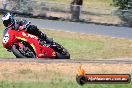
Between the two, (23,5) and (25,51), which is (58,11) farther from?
(25,51)

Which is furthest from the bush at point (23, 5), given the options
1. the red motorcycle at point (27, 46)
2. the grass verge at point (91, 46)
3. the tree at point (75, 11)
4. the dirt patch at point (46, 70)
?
the dirt patch at point (46, 70)

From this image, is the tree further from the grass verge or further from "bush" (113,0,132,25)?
the grass verge

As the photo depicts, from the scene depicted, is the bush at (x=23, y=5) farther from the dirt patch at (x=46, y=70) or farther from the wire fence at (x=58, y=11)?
the dirt patch at (x=46, y=70)

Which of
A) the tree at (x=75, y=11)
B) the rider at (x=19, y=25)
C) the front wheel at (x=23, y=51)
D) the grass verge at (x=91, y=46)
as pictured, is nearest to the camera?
the front wheel at (x=23, y=51)

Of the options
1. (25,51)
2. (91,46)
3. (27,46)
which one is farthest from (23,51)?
(91,46)

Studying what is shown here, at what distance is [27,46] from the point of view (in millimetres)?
16156

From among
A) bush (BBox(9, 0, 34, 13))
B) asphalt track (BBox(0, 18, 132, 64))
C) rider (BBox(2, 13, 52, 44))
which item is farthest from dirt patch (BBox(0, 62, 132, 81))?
bush (BBox(9, 0, 34, 13))

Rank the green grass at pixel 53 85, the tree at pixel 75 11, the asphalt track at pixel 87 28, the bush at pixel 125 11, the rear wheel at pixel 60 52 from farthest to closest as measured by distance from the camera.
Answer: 1. the tree at pixel 75 11
2. the bush at pixel 125 11
3. the asphalt track at pixel 87 28
4. the rear wheel at pixel 60 52
5. the green grass at pixel 53 85

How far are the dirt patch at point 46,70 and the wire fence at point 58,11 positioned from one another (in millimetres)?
23762

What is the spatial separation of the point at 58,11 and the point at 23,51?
2245 centimetres

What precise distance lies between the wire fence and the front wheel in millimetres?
21040

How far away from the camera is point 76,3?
3869 centimetres

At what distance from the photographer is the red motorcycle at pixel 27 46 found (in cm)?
1591

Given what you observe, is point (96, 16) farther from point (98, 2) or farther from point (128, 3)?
point (98, 2)
